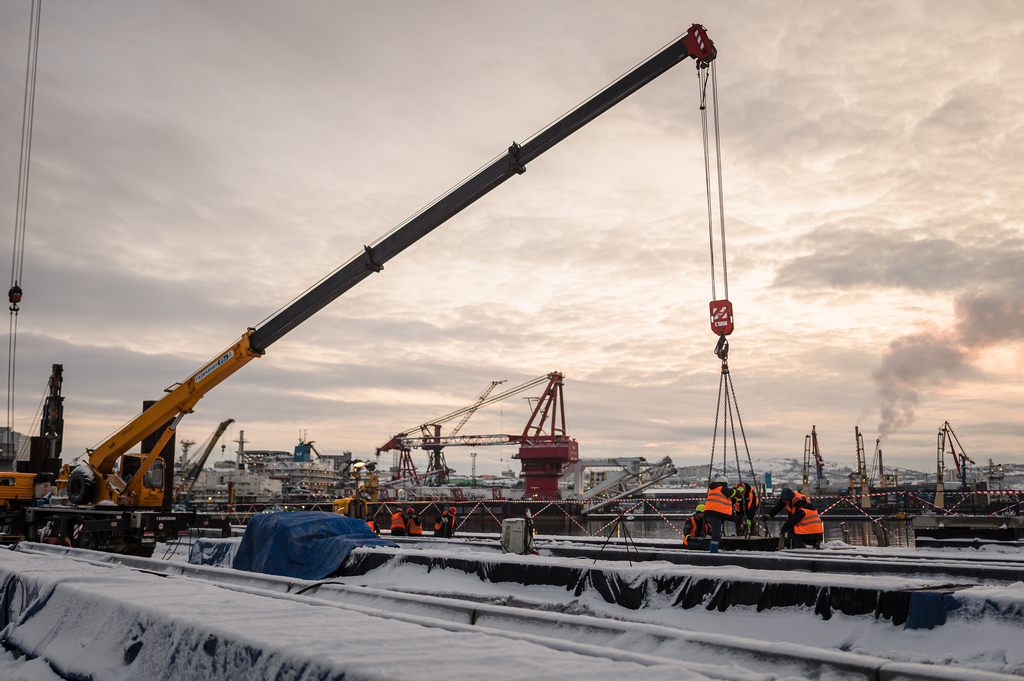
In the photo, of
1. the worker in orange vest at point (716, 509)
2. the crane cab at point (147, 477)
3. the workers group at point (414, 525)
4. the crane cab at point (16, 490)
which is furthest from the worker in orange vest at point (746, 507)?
the crane cab at point (16, 490)

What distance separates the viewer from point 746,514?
13.1m

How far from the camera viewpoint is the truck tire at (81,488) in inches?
674

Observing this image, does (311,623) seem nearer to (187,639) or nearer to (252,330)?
(187,639)

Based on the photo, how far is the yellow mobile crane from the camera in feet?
55.8

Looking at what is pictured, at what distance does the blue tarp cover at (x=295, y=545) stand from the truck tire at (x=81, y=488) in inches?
330

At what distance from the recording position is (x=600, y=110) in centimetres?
1723

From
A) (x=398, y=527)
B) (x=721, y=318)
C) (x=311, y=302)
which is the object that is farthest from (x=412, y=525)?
(x=721, y=318)

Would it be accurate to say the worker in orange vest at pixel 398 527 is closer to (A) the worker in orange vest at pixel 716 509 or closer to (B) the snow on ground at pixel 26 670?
(A) the worker in orange vest at pixel 716 509

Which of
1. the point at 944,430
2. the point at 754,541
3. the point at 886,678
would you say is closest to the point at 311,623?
the point at 886,678

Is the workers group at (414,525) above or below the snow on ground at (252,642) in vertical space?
below

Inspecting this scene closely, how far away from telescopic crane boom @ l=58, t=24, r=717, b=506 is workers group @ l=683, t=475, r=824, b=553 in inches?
349

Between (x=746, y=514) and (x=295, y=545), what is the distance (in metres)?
8.01

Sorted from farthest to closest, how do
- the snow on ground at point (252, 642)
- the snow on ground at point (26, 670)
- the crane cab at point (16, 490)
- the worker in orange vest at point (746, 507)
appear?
the crane cab at point (16, 490) < the worker in orange vest at point (746, 507) < the snow on ground at point (26, 670) < the snow on ground at point (252, 642)

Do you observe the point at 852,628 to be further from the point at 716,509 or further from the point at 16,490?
the point at 16,490
